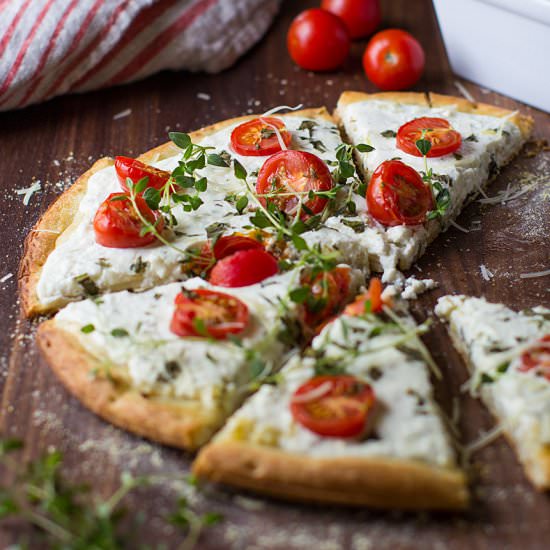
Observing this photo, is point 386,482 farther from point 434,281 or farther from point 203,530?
point 434,281

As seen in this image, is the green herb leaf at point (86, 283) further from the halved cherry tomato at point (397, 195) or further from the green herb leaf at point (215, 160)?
the halved cherry tomato at point (397, 195)

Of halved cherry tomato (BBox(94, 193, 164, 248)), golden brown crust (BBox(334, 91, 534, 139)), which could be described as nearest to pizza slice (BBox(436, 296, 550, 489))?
halved cherry tomato (BBox(94, 193, 164, 248))

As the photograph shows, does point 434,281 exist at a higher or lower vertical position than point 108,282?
lower

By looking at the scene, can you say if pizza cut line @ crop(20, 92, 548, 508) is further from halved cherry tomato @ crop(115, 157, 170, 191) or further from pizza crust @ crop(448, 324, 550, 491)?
pizza crust @ crop(448, 324, 550, 491)

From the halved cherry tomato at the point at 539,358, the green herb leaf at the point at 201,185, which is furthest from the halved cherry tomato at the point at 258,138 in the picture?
the halved cherry tomato at the point at 539,358

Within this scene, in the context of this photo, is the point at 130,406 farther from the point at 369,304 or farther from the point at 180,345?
the point at 369,304

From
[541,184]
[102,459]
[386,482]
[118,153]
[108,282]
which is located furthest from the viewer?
[118,153]

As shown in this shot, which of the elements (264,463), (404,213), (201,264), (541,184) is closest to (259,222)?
(201,264)
